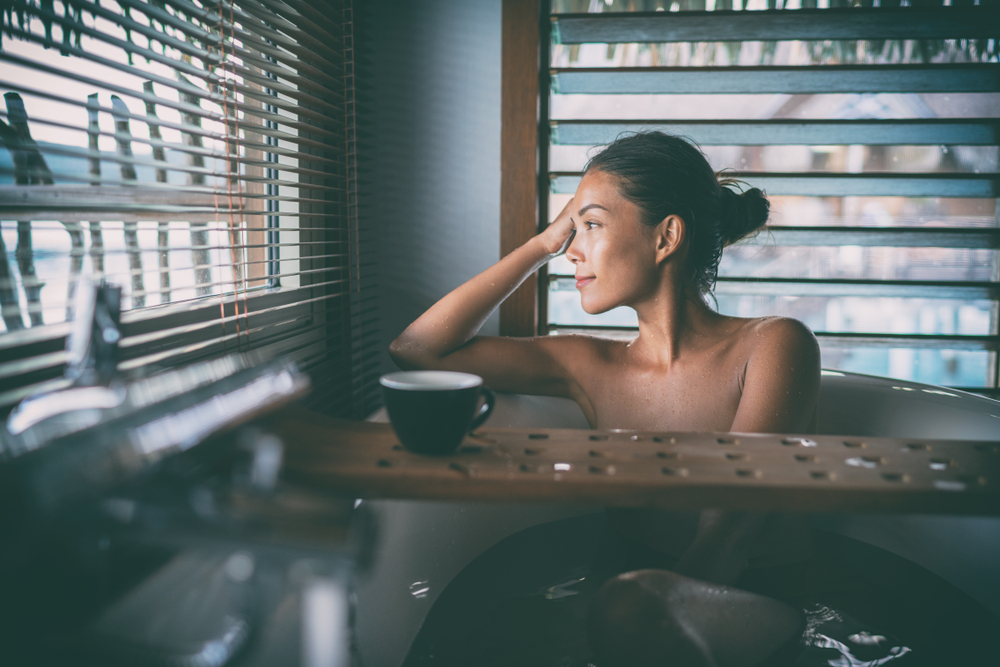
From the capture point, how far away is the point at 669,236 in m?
1.21

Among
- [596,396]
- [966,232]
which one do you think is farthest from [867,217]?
[596,396]

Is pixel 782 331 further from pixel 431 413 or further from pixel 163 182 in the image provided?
pixel 163 182

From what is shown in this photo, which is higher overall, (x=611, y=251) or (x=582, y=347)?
(x=611, y=251)

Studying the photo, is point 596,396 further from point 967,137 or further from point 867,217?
point 967,137

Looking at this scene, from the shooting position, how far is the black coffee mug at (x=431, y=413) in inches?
21.9

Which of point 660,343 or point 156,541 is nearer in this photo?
point 156,541

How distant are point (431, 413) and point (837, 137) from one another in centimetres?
166

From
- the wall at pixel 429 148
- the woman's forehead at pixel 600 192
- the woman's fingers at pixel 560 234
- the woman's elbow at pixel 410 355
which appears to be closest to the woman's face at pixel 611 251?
the woman's forehead at pixel 600 192

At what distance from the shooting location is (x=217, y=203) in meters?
1.02

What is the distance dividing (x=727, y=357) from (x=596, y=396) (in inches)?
11.7

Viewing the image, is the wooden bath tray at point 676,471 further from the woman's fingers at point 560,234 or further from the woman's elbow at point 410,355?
the woman's fingers at point 560,234

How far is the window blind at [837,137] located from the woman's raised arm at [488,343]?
0.42 meters

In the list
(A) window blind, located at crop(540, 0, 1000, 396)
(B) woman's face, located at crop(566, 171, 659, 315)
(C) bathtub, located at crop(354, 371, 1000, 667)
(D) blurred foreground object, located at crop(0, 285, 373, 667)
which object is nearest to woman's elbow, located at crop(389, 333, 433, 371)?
(C) bathtub, located at crop(354, 371, 1000, 667)

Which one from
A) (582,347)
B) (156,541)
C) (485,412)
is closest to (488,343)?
(582,347)
